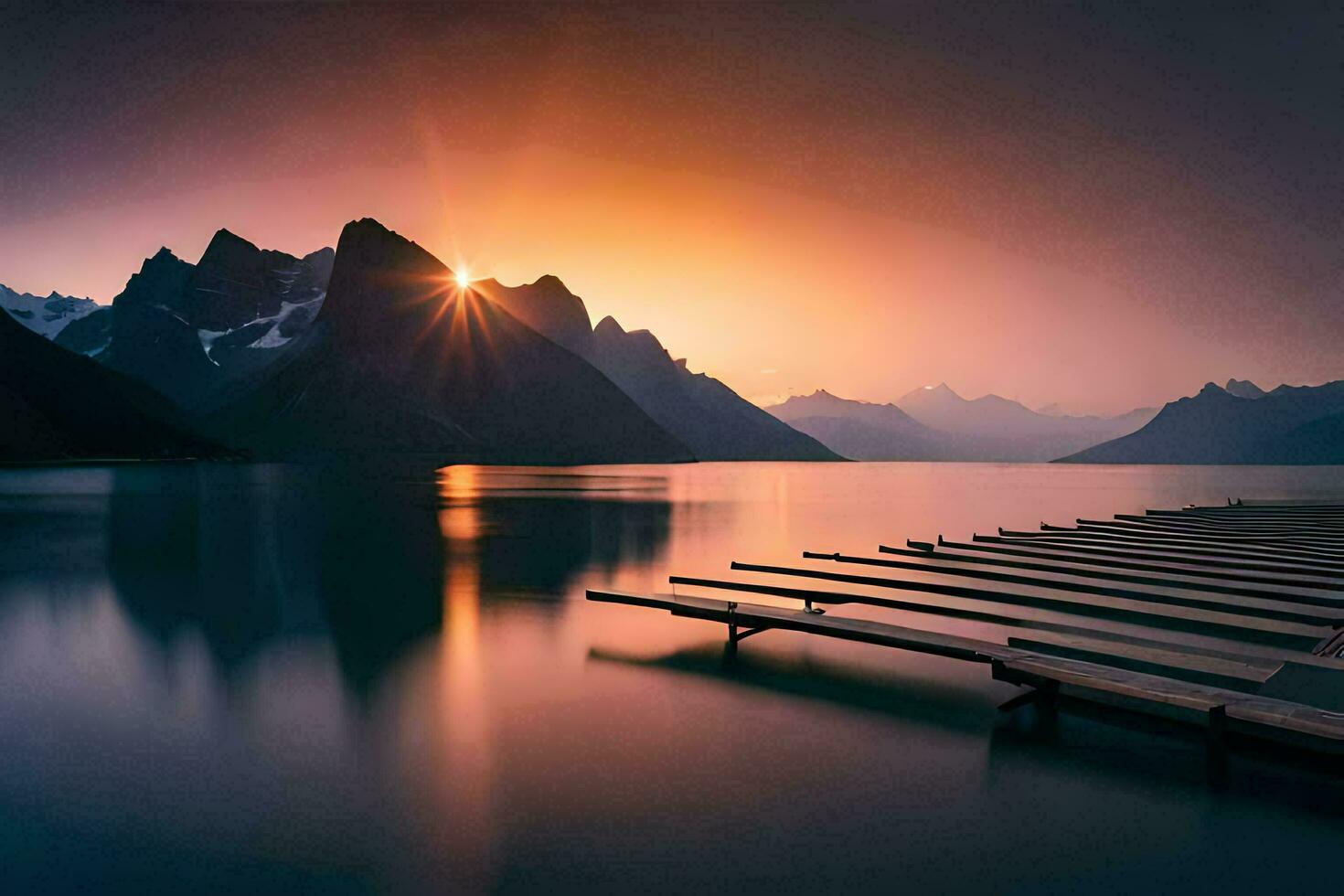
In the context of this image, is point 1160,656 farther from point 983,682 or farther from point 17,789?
point 17,789

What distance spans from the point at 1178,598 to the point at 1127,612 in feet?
6.99

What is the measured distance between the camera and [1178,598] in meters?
20.6

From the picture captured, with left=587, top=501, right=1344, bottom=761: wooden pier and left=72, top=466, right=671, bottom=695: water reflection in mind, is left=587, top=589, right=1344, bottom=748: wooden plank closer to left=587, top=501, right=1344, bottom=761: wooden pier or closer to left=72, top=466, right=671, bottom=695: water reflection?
left=587, top=501, right=1344, bottom=761: wooden pier

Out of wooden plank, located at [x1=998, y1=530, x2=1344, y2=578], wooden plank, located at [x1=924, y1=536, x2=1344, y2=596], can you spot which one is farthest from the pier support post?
wooden plank, located at [x1=998, y1=530, x2=1344, y2=578]

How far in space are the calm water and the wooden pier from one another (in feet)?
2.66

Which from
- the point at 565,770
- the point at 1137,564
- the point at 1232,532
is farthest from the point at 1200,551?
the point at 565,770

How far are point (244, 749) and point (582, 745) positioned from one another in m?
4.75

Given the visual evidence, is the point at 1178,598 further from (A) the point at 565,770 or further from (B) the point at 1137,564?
(A) the point at 565,770

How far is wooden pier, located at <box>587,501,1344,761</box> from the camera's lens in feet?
36.8

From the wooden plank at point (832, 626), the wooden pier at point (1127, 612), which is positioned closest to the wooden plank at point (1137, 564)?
the wooden pier at point (1127, 612)

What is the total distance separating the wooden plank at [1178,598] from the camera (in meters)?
18.4

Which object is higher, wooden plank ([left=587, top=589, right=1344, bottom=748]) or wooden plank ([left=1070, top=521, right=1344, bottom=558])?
wooden plank ([left=1070, top=521, right=1344, bottom=558])

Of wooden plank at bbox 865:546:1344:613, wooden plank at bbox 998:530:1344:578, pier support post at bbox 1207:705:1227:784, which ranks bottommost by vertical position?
pier support post at bbox 1207:705:1227:784

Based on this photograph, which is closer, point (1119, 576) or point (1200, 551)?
point (1119, 576)
